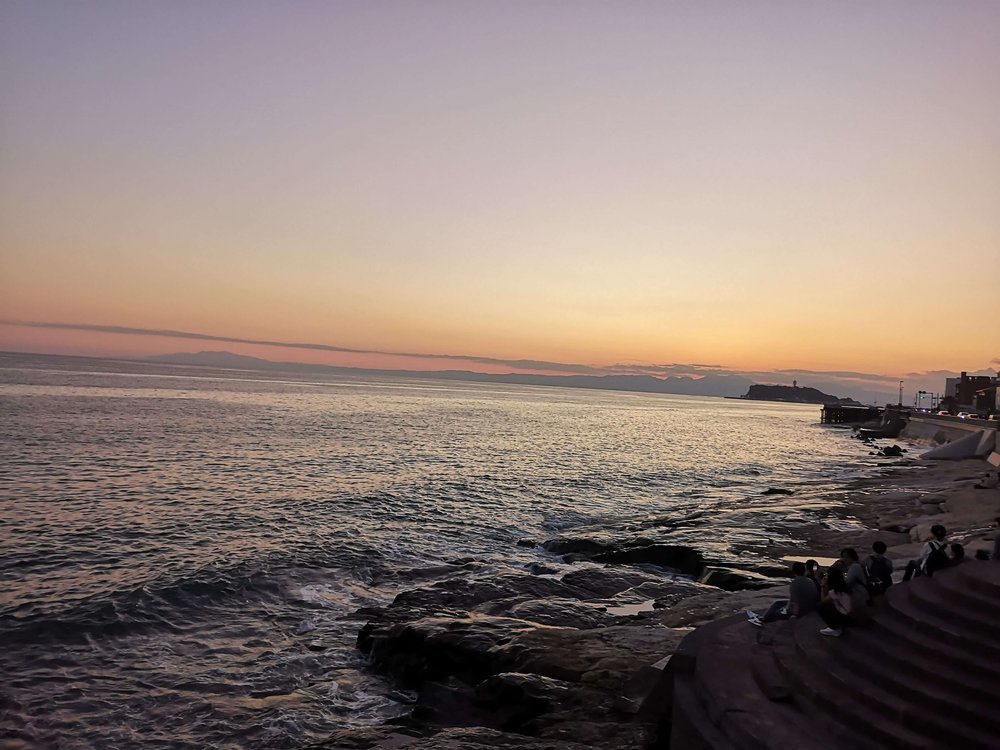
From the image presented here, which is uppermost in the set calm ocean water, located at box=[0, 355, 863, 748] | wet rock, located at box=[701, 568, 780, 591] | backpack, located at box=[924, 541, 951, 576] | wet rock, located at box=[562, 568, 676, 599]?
backpack, located at box=[924, 541, 951, 576]

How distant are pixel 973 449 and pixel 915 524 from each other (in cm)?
3596

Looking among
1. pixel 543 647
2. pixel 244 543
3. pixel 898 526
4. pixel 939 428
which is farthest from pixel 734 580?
pixel 939 428

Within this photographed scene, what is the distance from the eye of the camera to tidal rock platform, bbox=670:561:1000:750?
7.53 metres

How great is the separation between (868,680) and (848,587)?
6.71 feet

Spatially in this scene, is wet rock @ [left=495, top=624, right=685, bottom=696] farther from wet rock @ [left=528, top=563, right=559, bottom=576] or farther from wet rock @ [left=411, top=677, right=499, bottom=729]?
wet rock @ [left=528, top=563, right=559, bottom=576]

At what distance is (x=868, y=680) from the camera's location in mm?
8422

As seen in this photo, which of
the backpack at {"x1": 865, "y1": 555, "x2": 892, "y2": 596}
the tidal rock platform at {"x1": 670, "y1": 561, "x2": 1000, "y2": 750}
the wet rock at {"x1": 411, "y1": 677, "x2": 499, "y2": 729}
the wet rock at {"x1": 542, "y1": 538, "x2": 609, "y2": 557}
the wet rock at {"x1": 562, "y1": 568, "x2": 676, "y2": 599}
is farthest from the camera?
the wet rock at {"x1": 542, "y1": 538, "x2": 609, "y2": 557}

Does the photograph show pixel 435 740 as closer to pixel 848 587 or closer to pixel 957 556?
pixel 848 587

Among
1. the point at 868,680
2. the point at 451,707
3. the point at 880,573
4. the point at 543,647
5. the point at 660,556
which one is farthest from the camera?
the point at 660,556

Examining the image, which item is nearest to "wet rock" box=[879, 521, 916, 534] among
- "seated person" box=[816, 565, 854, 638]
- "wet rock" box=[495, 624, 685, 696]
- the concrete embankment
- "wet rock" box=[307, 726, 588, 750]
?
"wet rock" box=[495, 624, 685, 696]

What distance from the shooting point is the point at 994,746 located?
6980 mm

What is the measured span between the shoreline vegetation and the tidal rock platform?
1284 mm

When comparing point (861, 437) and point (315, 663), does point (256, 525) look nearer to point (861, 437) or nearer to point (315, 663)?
point (315, 663)

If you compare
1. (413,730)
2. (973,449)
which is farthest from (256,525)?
(973,449)
